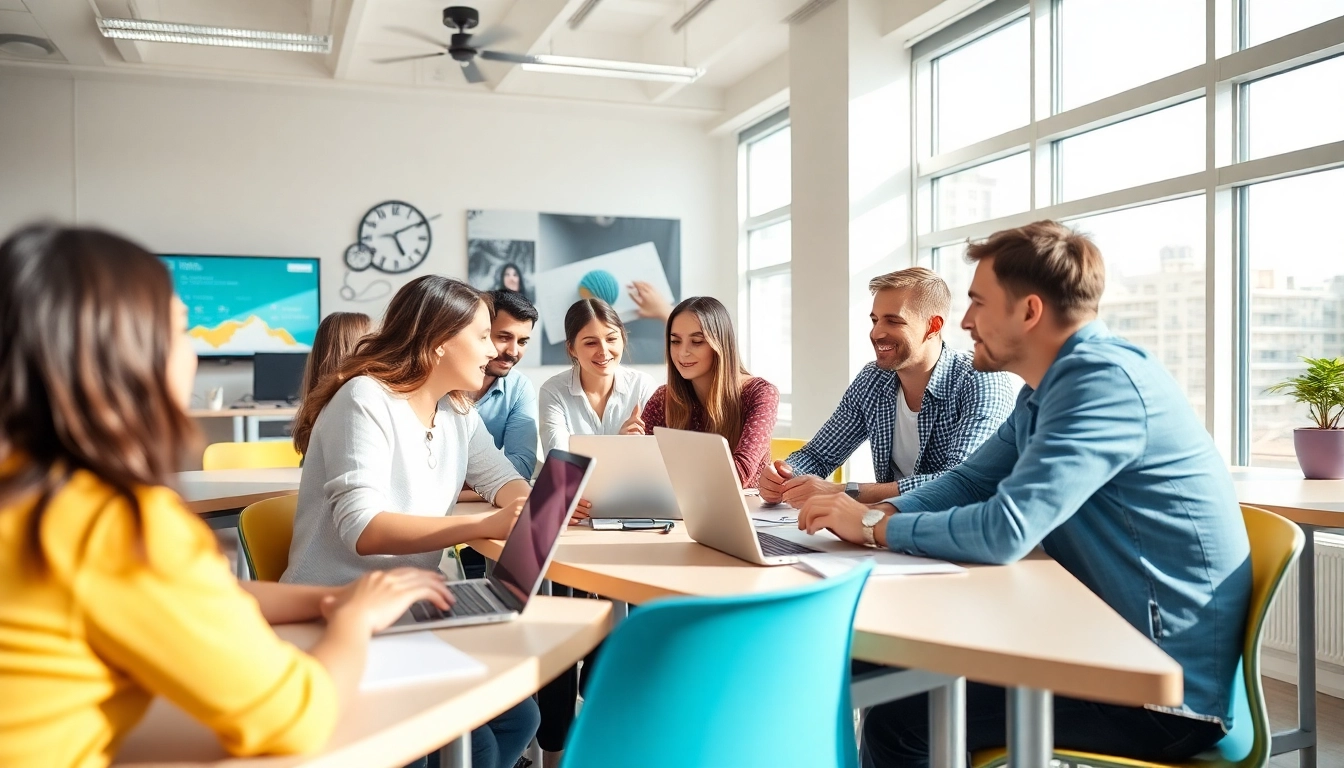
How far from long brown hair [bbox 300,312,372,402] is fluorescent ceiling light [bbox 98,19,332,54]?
2.80m

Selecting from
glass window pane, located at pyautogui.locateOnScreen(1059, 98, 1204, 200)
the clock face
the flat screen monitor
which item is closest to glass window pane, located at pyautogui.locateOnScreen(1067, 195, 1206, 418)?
glass window pane, located at pyautogui.locateOnScreen(1059, 98, 1204, 200)

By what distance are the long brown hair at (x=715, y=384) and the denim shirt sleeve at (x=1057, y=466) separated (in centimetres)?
146

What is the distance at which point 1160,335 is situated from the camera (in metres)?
4.08

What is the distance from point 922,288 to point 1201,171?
1.81 metres

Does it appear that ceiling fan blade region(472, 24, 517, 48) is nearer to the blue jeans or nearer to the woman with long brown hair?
the woman with long brown hair

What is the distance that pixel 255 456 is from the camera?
3770 mm

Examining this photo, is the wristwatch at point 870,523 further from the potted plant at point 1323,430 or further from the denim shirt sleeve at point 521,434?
the potted plant at point 1323,430

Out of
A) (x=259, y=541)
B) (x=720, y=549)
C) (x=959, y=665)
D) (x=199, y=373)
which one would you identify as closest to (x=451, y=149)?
(x=199, y=373)

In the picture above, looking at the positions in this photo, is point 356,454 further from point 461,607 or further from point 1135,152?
point 1135,152

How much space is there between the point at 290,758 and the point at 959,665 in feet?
2.49

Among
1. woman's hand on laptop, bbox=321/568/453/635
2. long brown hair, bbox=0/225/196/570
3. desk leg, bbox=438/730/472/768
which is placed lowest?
desk leg, bbox=438/730/472/768

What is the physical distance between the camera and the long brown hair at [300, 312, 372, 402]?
10.7ft

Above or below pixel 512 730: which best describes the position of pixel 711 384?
above

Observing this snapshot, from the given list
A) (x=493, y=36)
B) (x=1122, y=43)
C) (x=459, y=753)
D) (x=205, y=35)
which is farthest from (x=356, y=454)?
(x=205, y=35)
